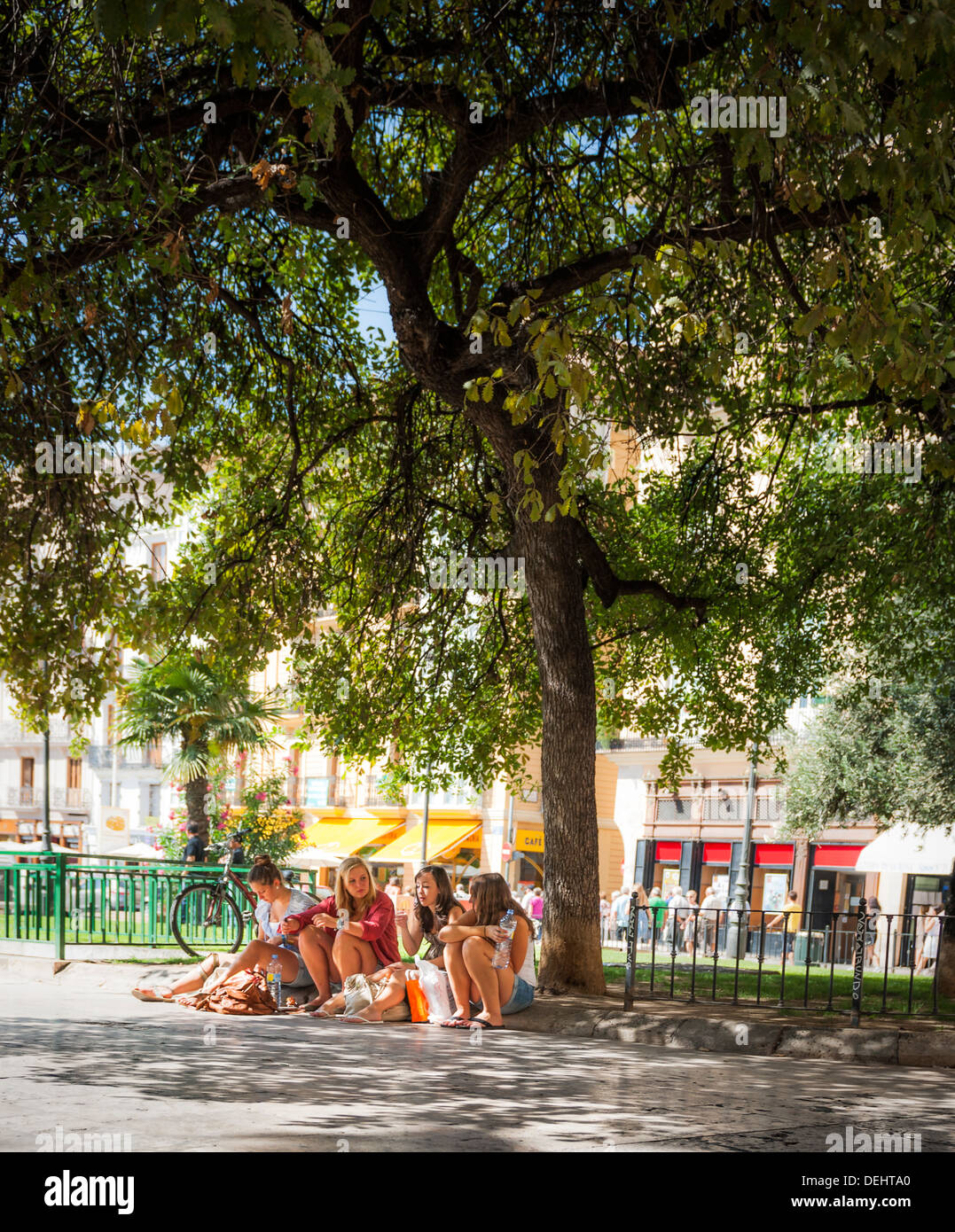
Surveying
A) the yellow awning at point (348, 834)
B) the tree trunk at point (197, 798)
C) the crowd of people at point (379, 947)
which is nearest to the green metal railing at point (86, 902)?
the crowd of people at point (379, 947)

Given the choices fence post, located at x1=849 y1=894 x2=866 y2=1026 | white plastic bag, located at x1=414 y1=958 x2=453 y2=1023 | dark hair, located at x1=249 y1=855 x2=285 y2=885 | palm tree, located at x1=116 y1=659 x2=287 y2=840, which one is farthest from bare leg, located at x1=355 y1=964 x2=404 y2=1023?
palm tree, located at x1=116 y1=659 x2=287 y2=840

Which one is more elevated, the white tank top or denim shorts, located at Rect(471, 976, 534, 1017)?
the white tank top

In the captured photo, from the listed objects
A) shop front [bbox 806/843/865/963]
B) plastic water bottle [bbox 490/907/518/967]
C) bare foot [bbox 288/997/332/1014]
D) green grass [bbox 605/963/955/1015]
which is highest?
plastic water bottle [bbox 490/907/518/967]

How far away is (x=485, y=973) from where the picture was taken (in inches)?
392

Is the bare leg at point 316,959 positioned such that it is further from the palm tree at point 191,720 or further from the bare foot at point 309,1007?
the palm tree at point 191,720

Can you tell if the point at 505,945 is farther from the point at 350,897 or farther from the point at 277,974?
the point at 277,974

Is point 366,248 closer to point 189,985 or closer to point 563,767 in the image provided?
point 563,767

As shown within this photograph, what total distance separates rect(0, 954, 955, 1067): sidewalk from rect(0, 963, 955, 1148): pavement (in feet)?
0.40

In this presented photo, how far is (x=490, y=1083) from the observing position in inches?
281

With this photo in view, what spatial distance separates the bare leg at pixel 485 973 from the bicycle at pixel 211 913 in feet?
18.3

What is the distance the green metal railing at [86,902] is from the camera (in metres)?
14.1

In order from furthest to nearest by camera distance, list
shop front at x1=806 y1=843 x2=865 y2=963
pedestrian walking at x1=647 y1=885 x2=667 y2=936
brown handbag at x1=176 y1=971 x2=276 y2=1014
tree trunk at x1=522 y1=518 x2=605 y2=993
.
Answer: shop front at x1=806 y1=843 x2=865 y2=963, pedestrian walking at x1=647 y1=885 x2=667 y2=936, tree trunk at x1=522 y1=518 x2=605 y2=993, brown handbag at x1=176 y1=971 x2=276 y2=1014

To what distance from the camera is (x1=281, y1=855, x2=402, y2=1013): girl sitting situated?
10586mm

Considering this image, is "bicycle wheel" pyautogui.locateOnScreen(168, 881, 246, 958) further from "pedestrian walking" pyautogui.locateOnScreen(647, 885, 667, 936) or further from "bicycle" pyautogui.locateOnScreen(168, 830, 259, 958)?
"pedestrian walking" pyautogui.locateOnScreen(647, 885, 667, 936)
